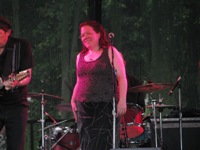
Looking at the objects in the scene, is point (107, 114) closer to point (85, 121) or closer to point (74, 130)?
point (85, 121)

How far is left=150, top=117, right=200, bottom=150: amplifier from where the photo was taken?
671 centimetres

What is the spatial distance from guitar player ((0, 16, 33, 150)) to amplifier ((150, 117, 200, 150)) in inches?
130

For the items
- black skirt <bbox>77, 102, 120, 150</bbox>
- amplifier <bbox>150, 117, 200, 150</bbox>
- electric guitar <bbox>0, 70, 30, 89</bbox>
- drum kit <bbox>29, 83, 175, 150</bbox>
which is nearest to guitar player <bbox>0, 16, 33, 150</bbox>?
electric guitar <bbox>0, 70, 30, 89</bbox>

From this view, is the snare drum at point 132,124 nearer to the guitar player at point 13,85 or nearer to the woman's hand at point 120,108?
the woman's hand at point 120,108

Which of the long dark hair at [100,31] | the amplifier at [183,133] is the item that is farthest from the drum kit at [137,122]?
the long dark hair at [100,31]

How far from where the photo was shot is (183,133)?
267 inches

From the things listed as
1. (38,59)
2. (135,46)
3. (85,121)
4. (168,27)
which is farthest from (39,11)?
(85,121)

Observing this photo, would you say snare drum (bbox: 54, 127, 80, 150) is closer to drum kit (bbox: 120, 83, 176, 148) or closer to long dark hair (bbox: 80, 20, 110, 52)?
drum kit (bbox: 120, 83, 176, 148)

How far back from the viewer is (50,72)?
7551 millimetres

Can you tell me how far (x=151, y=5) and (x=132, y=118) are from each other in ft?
7.70

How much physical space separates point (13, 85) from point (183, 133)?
3.79 m

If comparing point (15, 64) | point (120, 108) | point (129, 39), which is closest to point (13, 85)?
point (15, 64)

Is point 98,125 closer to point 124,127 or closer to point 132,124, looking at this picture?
point 124,127

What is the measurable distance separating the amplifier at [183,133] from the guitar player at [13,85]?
3290 millimetres
